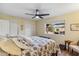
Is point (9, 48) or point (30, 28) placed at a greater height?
point (30, 28)

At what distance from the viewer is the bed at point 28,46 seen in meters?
2.05

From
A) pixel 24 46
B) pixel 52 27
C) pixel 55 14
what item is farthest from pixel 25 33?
pixel 55 14

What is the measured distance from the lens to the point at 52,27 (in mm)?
2150

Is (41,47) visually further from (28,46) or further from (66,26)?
(66,26)

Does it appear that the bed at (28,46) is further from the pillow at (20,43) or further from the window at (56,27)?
the window at (56,27)

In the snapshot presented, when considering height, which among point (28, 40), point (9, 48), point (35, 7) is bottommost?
point (9, 48)

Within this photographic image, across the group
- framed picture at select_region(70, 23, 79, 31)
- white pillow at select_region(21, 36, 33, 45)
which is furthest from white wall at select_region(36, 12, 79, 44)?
white pillow at select_region(21, 36, 33, 45)

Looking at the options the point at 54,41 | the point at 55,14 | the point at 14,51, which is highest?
the point at 55,14

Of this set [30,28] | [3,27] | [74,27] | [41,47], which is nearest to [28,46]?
[41,47]

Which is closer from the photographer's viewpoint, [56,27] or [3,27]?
[3,27]

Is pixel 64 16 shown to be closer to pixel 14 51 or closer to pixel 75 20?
pixel 75 20

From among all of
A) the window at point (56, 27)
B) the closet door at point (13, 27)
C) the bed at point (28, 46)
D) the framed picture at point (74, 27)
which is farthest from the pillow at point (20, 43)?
the framed picture at point (74, 27)

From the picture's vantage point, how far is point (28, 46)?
2078mm

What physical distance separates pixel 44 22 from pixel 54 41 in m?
0.38
